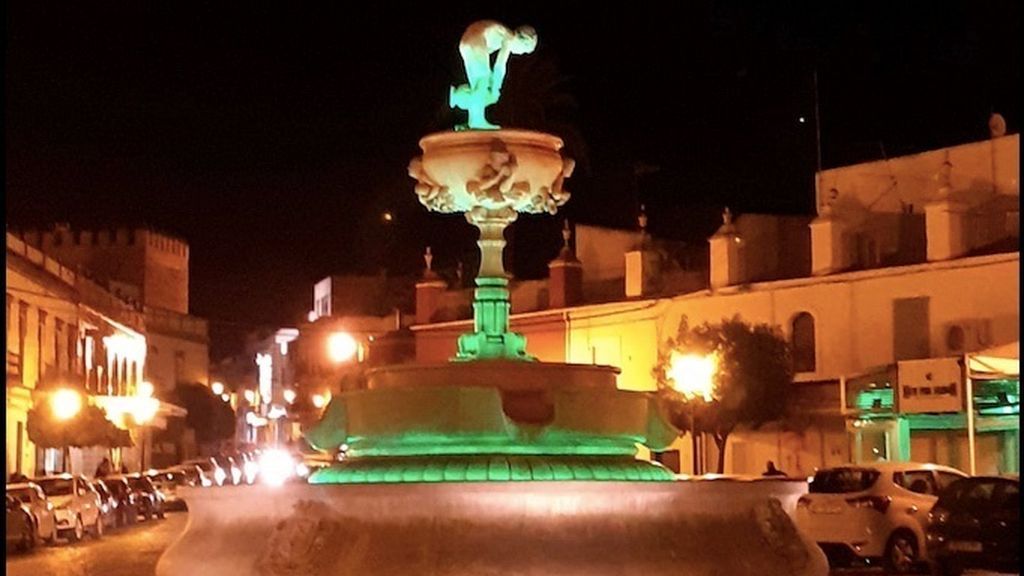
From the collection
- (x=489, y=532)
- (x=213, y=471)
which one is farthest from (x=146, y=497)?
(x=489, y=532)

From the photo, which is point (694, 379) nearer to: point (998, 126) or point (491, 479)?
point (998, 126)

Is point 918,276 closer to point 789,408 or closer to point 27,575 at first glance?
point 789,408

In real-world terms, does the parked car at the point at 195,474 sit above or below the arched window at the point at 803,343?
below

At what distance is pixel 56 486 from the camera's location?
31969 mm

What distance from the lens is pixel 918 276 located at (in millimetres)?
39156

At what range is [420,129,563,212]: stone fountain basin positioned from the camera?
12.9 metres

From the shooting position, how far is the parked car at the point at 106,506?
1362 inches

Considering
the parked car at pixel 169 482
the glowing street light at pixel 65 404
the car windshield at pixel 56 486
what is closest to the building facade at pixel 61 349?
the glowing street light at pixel 65 404

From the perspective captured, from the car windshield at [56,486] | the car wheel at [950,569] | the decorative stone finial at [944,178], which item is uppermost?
the decorative stone finial at [944,178]

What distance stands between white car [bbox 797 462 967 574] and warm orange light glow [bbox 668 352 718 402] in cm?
1607

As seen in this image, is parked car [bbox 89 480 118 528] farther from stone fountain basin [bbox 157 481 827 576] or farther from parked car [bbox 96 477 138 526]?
stone fountain basin [bbox 157 481 827 576]

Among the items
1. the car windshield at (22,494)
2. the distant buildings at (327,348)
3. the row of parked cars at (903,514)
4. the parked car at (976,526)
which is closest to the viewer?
the parked car at (976,526)

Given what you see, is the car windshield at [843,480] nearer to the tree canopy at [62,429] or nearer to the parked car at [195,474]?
the parked car at [195,474]

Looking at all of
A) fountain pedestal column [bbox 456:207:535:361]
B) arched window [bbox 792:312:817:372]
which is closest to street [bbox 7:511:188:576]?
fountain pedestal column [bbox 456:207:535:361]
